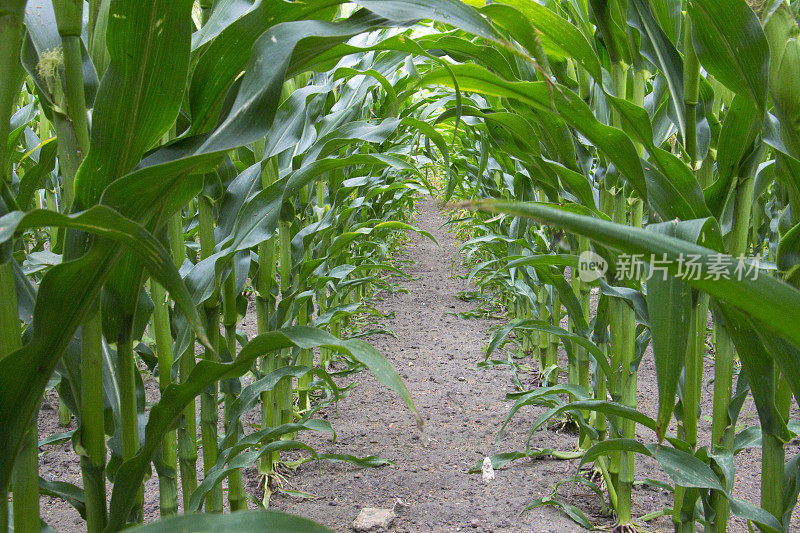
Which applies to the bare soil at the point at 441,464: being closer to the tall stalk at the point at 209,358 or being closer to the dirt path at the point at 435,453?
the dirt path at the point at 435,453

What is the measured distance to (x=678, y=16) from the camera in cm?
77

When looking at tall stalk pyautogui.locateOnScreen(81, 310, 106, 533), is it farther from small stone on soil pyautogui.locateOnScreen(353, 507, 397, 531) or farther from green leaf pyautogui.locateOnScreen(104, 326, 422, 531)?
small stone on soil pyautogui.locateOnScreen(353, 507, 397, 531)

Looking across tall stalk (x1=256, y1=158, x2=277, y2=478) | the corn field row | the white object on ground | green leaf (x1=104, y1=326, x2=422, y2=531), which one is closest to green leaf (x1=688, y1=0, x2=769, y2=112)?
the corn field row

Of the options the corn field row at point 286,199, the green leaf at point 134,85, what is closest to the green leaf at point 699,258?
the corn field row at point 286,199

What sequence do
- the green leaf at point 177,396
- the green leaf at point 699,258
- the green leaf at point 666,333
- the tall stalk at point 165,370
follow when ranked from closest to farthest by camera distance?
the green leaf at point 699,258, the green leaf at point 666,333, the green leaf at point 177,396, the tall stalk at point 165,370

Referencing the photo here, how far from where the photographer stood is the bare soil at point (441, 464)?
1.41 metres

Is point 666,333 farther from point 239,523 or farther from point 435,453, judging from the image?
point 435,453

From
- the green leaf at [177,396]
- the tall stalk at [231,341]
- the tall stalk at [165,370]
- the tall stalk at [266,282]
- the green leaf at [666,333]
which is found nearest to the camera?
the green leaf at [666,333]

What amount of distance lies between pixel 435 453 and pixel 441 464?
0.08 metres

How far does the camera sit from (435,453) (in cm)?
179

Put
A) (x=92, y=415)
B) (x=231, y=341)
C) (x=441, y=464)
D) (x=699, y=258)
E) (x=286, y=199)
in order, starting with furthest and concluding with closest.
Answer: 1. (x=441, y=464)
2. (x=231, y=341)
3. (x=286, y=199)
4. (x=92, y=415)
5. (x=699, y=258)

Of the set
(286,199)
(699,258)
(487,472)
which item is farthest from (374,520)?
(699,258)

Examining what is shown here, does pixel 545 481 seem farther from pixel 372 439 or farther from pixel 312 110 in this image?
pixel 312 110

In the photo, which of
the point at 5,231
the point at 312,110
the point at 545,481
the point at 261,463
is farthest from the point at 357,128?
the point at 545,481
